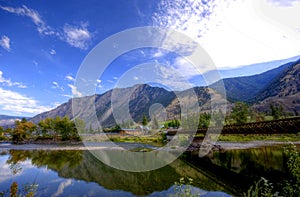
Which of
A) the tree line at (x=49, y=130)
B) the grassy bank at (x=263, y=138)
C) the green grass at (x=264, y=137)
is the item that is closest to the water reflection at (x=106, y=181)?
the grassy bank at (x=263, y=138)

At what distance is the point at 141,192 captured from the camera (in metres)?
19.3

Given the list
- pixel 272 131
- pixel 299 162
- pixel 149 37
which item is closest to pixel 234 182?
pixel 272 131

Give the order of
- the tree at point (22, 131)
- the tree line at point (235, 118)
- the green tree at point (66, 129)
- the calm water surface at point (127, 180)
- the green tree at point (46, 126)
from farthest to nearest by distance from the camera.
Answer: the green tree at point (46, 126) < the tree at point (22, 131) < the green tree at point (66, 129) < the tree line at point (235, 118) < the calm water surface at point (127, 180)

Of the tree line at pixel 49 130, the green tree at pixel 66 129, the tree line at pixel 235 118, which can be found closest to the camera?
the tree line at pixel 235 118

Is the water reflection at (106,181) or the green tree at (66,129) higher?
the green tree at (66,129)

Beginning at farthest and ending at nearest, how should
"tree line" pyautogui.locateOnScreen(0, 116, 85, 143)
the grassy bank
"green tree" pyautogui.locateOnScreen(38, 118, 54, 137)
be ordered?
"green tree" pyautogui.locateOnScreen(38, 118, 54, 137)
"tree line" pyautogui.locateOnScreen(0, 116, 85, 143)
the grassy bank

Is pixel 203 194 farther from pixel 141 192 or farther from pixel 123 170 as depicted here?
pixel 123 170

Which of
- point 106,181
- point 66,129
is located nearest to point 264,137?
point 106,181

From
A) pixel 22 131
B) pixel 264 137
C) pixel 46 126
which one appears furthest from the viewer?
pixel 46 126

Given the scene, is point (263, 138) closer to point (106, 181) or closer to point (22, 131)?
point (106, 181)

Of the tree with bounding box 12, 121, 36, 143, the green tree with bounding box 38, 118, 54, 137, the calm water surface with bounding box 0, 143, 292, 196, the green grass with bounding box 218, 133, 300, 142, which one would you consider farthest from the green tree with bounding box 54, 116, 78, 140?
the calm water surface with bounding box 0, 143, 292, 196

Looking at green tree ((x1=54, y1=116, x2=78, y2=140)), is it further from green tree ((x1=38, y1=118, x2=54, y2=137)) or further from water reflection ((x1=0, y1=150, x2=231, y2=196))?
water reflection ((x1=0, y1=150, x2=231, y2=196))

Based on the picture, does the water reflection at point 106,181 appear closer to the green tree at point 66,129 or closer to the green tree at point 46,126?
the green tree at point 66,129

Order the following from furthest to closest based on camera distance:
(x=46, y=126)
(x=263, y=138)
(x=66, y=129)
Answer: (x=46, y=126) → (x=66, y=129) → (x=263, y=138)
